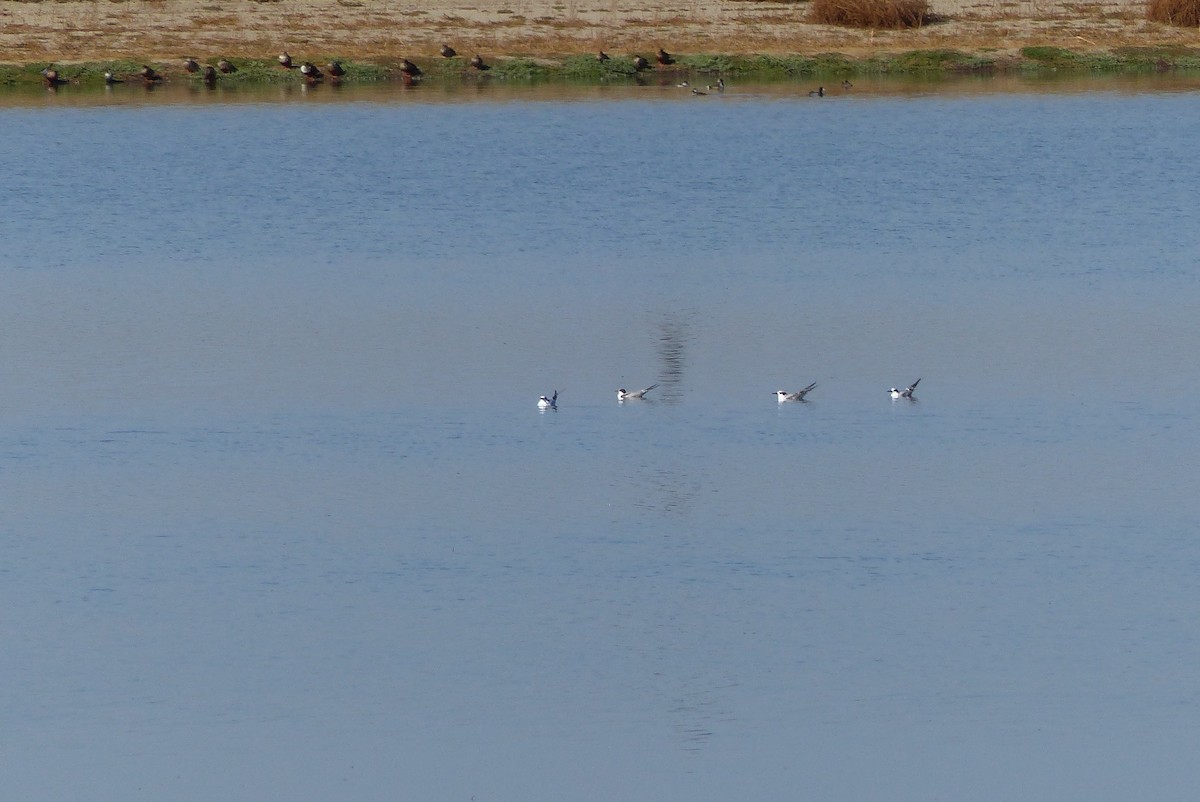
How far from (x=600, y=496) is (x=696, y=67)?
3117cm

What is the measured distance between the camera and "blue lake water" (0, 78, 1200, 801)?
11.1 metres

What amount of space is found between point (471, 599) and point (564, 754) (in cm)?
263

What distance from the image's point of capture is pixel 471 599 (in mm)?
13312

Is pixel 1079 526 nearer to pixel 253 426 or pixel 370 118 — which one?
pixel 253 426

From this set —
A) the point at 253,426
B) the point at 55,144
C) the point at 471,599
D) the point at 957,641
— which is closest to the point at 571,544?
the point at 471,599

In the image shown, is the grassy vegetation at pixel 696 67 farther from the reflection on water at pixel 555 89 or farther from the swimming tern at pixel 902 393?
the swimming tern at pixel 902 393

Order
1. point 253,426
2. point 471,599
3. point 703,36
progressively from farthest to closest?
point 703,36 < point 253,426 < point 471,599

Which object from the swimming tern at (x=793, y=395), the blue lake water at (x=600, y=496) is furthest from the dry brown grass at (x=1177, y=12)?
the swimming tern at (x=793, y=395)

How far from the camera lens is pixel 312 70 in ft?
144

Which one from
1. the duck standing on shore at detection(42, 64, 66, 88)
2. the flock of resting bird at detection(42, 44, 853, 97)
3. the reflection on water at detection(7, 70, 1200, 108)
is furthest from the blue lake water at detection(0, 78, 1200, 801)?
the flock of resting bird at detection(42, 44, 853, 97)

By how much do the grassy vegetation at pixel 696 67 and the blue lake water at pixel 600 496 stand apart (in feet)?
42.6

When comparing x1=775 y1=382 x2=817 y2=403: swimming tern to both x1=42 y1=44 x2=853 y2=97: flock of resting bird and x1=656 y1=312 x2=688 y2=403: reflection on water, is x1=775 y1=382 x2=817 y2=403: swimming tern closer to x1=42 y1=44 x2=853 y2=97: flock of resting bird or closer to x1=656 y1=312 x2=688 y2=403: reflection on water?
x1=656 y1=312 x2=688 y2=403: reflection on water

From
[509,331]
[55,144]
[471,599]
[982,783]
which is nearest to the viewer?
[982,783]

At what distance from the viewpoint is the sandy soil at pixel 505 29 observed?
45844 millimetres
